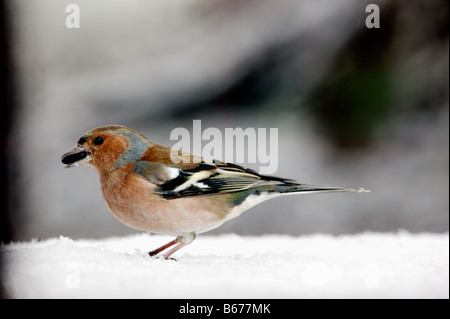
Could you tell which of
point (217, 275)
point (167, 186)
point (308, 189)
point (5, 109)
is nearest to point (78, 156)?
point (167, 186)

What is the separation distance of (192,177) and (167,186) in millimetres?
86

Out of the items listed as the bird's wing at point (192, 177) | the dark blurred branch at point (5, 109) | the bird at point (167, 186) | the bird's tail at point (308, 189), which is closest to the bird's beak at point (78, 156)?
the bird at point (167, 186)

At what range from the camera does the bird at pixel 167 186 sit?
1326 millimetres

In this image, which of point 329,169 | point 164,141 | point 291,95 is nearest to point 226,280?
point 164,141

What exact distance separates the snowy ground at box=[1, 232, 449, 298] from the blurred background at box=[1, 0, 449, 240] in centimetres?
47

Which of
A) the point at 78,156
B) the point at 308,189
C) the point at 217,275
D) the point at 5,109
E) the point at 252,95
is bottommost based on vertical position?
the point at 217,275

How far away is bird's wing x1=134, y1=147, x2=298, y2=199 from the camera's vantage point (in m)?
1.36

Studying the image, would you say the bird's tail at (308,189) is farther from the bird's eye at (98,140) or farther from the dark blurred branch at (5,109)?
the dark blurred branch at (5,109)

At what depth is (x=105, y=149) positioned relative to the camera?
139cm

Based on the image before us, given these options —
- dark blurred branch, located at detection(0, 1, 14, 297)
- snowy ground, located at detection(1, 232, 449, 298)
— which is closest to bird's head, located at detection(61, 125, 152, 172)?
snowy ground, located at detection(1, 232, 449, 298)

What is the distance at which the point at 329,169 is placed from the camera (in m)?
2.54

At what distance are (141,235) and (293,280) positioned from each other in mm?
895

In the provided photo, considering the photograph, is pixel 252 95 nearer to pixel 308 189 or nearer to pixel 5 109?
pixel 308 189
